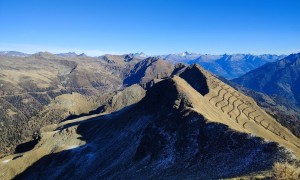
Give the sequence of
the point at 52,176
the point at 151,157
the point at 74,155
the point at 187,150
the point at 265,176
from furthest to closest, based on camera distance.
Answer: the point at 74,155 < the point at 52,176 < the point at 151,157 < the point at 187,150 < the point at 265,176

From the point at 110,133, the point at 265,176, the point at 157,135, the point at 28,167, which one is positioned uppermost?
the point at 265,176

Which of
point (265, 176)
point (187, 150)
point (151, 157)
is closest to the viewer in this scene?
point (265, 176)

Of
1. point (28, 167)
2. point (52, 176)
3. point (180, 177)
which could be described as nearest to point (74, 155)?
point (52, 176)

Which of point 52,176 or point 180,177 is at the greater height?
point 180,177

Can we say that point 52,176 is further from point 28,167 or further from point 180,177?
point 180,177

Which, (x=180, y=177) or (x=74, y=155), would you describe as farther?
(x=74, y=155)

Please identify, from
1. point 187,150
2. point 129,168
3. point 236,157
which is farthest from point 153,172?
point 236,157

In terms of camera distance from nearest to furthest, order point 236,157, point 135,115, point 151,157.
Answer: point 236,157, point 151,157, point 135,115

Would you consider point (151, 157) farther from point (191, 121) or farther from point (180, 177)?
point (180, 177)

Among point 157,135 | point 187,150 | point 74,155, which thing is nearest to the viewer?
point 187,150
